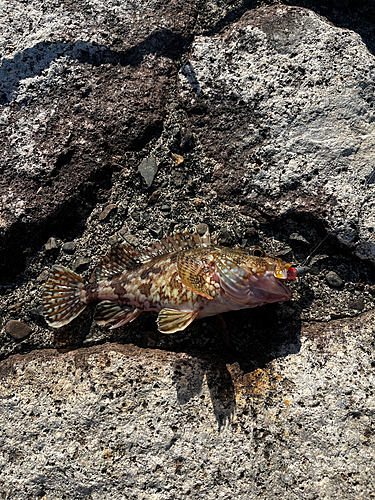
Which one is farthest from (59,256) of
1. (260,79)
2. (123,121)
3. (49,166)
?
(260,79)

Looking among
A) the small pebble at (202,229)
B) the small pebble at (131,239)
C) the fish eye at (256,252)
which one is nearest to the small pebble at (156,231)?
the small pebble at (131,239)

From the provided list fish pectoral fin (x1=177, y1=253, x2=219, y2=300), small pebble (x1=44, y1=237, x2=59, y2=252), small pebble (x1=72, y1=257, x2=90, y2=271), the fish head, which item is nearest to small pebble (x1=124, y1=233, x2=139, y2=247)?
small pebble (x1=72, y1=257, x2=90, y2=271)

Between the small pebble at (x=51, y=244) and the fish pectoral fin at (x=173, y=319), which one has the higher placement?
the small pebble at (x=51, y=244)

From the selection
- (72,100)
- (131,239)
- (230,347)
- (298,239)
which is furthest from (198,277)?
(72,100)

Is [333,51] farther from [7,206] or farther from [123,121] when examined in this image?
[7,206]

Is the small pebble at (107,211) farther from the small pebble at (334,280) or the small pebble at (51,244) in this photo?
the small pebble at (334,280)

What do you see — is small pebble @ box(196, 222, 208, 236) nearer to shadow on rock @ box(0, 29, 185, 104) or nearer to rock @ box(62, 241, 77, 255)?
rock @ box(62, 241, 77, 255)
